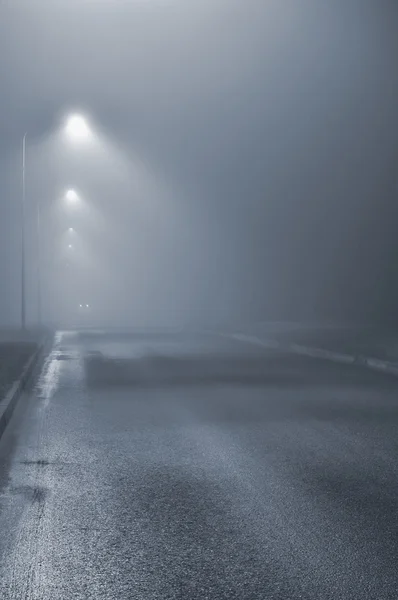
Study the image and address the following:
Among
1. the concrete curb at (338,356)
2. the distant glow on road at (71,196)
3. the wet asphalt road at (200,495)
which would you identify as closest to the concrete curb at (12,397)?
the wet asphalt road at (200,495)

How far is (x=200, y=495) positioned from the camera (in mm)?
7895

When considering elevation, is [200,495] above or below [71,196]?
below

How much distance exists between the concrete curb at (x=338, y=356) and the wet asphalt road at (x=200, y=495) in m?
5.34

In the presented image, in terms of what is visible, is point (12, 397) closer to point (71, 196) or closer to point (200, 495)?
point (200, 495)

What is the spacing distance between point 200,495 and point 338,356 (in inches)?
708

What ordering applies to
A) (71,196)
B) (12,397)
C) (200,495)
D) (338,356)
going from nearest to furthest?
(200,495) < (12,397) < (338,356) < (71,196)

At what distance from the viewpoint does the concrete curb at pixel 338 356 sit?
21.6m

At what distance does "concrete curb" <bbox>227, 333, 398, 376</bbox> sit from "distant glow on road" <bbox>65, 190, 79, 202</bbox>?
33.8m

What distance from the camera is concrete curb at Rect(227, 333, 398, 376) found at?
21609 millimetres

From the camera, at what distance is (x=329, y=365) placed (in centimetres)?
2328

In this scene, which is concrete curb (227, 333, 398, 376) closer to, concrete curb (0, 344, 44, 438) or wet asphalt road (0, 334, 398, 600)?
wet asphalt road (0, 334, 398, 600)

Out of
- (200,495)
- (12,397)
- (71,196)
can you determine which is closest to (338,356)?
(12,397)

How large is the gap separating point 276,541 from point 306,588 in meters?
1.03

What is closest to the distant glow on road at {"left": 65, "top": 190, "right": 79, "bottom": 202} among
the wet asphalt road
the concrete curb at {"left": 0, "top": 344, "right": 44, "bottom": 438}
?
the concrete curb at {"left": 0, "top": 344, "right": 44, "bottom": 438}
